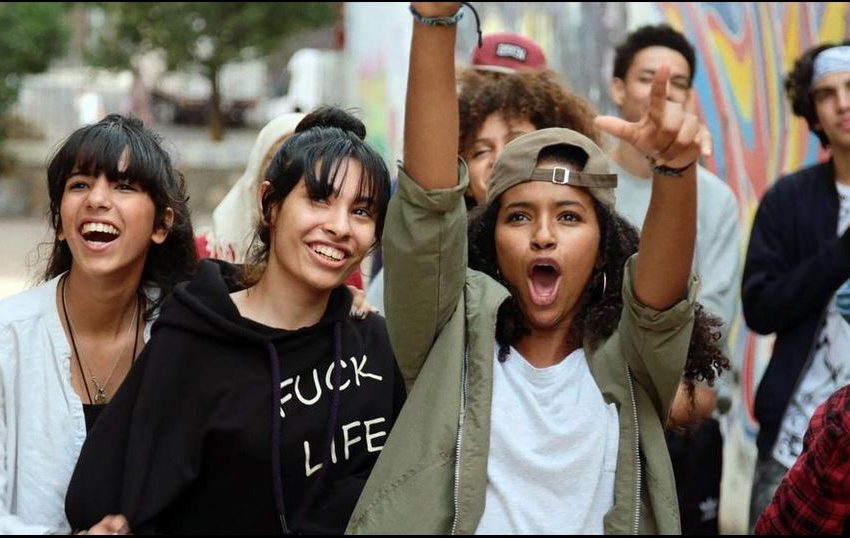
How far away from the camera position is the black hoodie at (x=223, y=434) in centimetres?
292

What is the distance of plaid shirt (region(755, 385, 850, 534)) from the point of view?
2709 millimetres

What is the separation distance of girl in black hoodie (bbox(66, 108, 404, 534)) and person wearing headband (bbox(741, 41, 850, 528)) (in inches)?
70.7

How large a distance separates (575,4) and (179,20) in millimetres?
13457

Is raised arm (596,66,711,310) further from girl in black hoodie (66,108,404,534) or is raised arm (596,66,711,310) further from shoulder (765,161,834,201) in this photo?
shoulder (765,161,834,201)

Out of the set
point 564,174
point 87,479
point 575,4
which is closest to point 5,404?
point 87,479

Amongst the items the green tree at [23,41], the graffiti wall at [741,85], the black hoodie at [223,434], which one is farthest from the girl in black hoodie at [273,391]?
the green tree at [23,41]

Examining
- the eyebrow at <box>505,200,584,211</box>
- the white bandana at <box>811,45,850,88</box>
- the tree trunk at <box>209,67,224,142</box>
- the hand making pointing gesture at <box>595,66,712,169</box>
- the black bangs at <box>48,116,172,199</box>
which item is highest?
the white bandana at <box>811,45,850,88</box>

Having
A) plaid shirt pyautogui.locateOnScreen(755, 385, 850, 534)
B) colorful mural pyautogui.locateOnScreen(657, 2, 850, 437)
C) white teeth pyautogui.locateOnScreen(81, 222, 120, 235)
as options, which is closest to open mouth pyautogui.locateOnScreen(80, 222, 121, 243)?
white teeth pyautogui.locateOnScreen(81, 222, 120, 235)

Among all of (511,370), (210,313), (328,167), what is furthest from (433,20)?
(210,313)

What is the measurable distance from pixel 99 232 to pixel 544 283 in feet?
3.84

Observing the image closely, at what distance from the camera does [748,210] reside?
259 inches

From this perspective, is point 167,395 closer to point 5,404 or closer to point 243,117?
point 5,404

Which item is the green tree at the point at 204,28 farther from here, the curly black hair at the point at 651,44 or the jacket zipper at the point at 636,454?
the jacket zipper at the point at 636,454

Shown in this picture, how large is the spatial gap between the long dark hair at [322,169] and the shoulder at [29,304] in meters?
0.51
